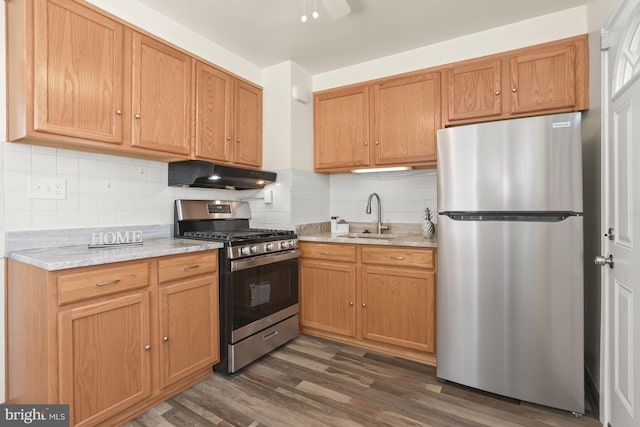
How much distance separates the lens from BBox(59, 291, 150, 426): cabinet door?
152 cm

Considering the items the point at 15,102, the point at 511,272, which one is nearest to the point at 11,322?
the point at 15,102

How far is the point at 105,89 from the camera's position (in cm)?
195

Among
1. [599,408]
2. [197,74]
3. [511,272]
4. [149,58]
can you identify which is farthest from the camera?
[197,74]

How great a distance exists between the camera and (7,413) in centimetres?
169

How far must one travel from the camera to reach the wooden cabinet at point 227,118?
255cm

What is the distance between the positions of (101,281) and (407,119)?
98.4 inches

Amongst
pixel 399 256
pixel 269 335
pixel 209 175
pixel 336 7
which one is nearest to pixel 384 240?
pixel 399 256

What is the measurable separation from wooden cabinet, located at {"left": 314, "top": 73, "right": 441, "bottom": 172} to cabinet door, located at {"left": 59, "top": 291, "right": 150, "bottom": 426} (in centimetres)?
208

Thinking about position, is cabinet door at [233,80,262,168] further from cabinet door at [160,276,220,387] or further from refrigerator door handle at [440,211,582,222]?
refrigerator door handle at [440,211,582,222]

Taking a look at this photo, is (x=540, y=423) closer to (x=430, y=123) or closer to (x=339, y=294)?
(x=339, y=294)

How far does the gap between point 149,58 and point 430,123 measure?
2.17 metres

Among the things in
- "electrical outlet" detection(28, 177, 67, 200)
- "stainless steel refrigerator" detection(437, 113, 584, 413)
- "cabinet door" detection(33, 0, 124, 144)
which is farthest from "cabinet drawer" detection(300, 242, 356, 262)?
"electrical outlet" detection(28, 177, 67, 200)

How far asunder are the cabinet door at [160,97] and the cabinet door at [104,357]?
1067mm

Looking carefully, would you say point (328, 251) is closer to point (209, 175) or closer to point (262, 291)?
point (262, 291)
